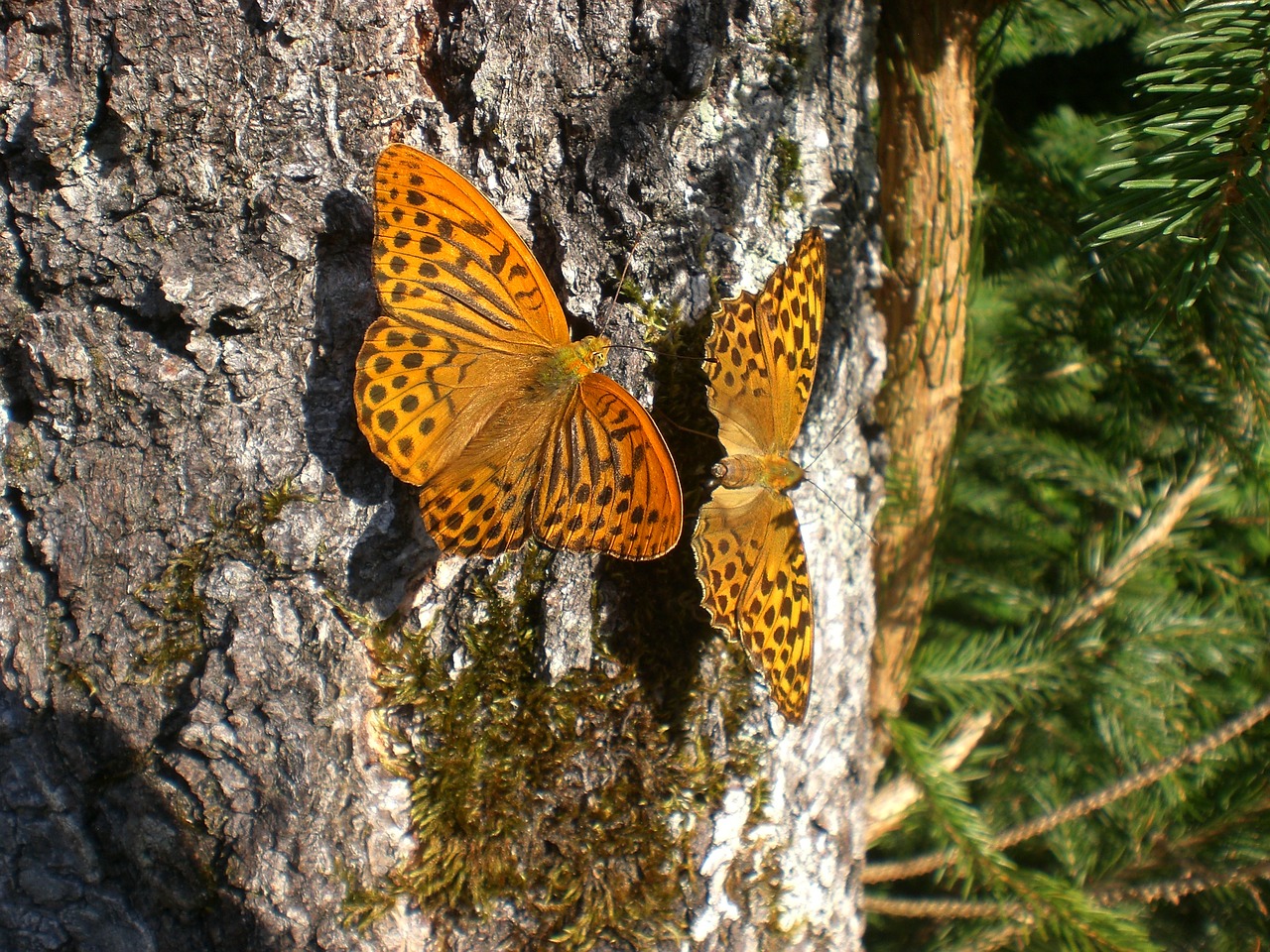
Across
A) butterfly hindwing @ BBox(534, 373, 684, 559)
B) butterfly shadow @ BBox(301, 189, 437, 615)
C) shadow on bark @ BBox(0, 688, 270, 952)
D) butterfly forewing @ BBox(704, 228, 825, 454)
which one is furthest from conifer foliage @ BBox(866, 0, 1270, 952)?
shadow on bark @ BBox(0, 688, 270, 952)

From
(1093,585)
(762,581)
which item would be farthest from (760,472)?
(1093,585)

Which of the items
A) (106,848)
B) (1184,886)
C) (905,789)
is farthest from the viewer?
(905,789)

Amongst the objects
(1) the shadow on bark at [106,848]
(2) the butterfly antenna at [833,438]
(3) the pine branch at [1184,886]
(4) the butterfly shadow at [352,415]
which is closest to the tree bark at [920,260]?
(2) the butterfly antenna at [833,438]

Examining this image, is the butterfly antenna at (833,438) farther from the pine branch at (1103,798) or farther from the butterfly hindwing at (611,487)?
the pine branch at (1103,798)

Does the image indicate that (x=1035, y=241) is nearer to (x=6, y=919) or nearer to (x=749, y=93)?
(x=749, y=93)

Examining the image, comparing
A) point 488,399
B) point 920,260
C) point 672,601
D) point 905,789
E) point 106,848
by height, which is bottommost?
point 905,789

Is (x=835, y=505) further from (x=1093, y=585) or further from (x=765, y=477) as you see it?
(x=1093, y=585)
